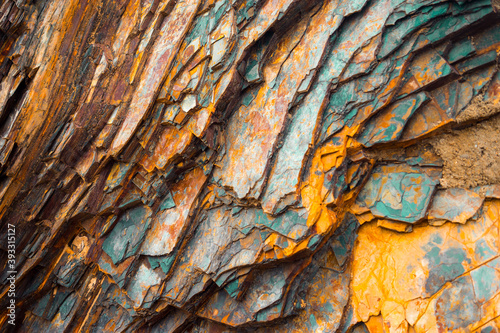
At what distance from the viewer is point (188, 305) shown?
14.7 feet

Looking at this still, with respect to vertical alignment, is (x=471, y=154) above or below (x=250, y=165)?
below

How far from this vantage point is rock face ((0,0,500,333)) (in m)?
3.67

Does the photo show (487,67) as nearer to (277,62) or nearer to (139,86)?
(277,62)

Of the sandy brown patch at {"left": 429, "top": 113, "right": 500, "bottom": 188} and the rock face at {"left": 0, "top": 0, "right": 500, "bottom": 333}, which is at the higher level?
the rock face at {"left": 0, "top": 0, "right": 500, "bottom": 333}

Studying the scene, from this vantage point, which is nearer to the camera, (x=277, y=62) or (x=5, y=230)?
(x=277, y=62)

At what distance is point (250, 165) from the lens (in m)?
4.34

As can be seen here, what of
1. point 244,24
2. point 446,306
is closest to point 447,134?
point 446,306

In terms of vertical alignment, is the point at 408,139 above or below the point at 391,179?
above

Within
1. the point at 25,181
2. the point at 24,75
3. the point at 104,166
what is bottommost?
the point at 104,166

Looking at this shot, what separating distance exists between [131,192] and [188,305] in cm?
183

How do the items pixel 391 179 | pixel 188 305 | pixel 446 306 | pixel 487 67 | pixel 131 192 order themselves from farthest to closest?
pixel 131 192
pixel 188 305
pixel 391 179
pixel 487 67
pixel 446 306

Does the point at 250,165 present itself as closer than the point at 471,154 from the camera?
No

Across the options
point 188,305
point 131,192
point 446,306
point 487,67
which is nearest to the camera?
point 446,306

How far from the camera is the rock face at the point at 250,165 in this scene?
145 inches
